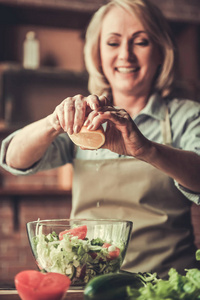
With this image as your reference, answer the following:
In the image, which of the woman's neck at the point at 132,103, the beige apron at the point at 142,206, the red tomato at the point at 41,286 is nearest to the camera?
the red tomato at the point at 41,286

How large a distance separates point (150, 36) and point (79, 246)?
3.26 feet

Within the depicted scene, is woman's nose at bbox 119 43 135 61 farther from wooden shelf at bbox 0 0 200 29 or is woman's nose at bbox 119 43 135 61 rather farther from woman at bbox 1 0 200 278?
wooden shelf at bbox 0 0 200 29

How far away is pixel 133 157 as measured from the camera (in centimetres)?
162

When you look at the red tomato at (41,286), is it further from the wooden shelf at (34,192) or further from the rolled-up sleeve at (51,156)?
the wooden shelf at (34,192)

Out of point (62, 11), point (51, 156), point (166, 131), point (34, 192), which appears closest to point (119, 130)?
point (166, 131)

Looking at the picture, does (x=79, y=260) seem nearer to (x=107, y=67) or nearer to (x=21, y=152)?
(x=21, y=152)

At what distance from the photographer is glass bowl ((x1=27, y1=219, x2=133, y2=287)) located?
930 millimetres

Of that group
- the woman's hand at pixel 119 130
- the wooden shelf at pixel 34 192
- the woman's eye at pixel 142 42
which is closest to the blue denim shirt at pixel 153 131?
the woman's eye at pixel 142 42

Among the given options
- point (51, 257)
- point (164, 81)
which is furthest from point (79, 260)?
point (164, 81)

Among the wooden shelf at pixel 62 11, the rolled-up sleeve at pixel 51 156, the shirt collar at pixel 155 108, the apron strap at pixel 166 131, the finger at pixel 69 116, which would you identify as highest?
the wooden shelf at pixel 62 11

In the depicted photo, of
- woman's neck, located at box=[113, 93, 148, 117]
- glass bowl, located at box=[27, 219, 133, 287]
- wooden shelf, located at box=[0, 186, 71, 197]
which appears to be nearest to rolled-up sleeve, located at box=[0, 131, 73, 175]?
woman's neck, located at box=[113, 93, 148, 117]

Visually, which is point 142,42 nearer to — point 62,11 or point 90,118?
point 90,118

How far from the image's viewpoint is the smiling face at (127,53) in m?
1.61

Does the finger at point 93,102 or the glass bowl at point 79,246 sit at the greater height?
the finger at point 93,102
